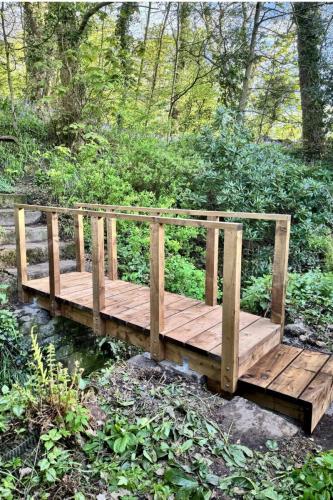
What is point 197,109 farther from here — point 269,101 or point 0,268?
point 0,268

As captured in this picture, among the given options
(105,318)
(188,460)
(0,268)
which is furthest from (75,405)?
(0,268)

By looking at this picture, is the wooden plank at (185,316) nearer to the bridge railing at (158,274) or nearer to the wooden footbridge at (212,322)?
the wooden footbridge at (212,322)

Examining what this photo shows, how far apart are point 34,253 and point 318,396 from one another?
12.1 feet

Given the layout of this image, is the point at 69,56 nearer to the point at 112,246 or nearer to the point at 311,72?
the point at 112,246

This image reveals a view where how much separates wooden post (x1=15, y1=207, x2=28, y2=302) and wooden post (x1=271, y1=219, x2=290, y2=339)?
2.55 m

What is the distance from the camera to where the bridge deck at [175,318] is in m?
2.57

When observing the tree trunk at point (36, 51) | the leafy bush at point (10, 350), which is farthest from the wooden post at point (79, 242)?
the tree trunk at point (36, 51)

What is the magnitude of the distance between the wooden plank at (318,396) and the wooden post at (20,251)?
3000 millimetres

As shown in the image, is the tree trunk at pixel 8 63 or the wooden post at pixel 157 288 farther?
the tree trunk at pixel 8 63

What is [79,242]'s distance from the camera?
425 centimetres

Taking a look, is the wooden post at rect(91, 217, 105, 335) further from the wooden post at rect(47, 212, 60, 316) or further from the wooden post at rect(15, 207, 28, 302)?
the wooden post at rect(15, 207, 28, 302)

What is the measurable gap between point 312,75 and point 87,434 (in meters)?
7.76

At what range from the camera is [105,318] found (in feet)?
10.5

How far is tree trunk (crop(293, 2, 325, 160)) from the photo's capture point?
24.0 feet
